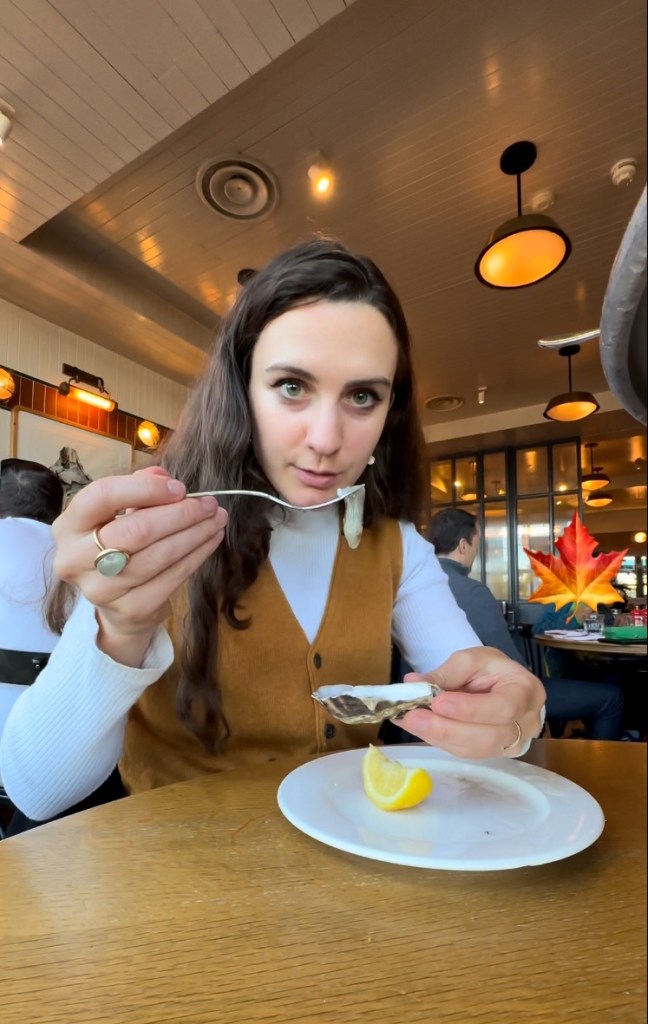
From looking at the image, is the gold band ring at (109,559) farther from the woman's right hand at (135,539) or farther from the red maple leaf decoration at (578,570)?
the red maple leaf decoration at (578,570)

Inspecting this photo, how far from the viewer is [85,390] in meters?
3.66

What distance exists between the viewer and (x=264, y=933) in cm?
36

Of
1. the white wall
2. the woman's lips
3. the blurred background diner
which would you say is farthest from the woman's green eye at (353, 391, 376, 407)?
the white wall

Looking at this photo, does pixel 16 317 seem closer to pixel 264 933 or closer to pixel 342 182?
pixel 342 182

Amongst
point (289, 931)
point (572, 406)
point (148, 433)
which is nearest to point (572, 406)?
point (572, 406)

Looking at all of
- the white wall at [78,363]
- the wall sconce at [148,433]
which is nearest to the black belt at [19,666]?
the white wall at [78,363]

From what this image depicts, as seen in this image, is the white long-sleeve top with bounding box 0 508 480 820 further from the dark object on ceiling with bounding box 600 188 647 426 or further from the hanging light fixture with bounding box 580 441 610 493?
the hanging light fixture with bounding box 580 441 610 493

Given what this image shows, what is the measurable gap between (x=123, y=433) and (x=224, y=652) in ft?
11.4

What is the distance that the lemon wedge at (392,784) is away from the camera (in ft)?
1.75

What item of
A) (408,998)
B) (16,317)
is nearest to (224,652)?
(408,998)

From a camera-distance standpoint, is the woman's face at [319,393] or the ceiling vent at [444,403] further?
the ceiling vent at [444,403]

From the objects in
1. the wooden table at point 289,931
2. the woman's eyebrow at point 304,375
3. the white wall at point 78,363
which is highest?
the white wall at point 78,363

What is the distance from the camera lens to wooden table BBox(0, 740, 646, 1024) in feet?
0.99

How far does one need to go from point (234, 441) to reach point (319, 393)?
16 centimetres
